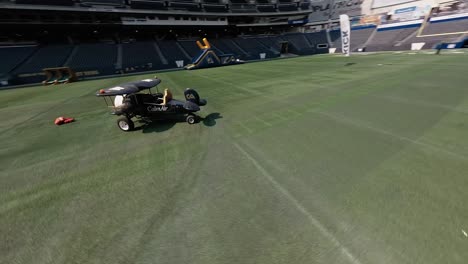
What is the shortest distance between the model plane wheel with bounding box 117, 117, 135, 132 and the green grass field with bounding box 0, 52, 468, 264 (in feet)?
0.99

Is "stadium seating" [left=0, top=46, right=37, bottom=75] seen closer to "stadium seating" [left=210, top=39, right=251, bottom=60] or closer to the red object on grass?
the red object on grass

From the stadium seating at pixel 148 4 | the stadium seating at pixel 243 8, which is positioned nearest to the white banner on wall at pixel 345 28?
the stadium seating at pixel 148 4

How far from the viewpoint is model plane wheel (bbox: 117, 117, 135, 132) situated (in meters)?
7.00

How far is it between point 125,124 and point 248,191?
602 cm

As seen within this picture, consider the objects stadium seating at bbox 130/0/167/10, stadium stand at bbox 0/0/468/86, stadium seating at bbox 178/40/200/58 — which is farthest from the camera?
stadium seating at bbox 178/40/200/58

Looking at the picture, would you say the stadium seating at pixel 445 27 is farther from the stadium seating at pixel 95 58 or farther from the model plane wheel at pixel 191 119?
the stadium seating at pixel 95 58

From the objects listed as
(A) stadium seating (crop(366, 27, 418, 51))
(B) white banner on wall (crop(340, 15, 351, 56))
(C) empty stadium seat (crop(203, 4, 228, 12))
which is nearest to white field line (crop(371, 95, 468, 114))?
(B) white banner on wall (crop(340, 15, 351, 56))

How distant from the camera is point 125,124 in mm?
7055

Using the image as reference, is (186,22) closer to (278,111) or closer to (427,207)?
(278,111)

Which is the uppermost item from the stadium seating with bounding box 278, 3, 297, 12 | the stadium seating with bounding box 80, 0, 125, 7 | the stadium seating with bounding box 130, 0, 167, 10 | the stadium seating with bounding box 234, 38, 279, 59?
the stadium seating with bounding box 278, 3, 297, 12

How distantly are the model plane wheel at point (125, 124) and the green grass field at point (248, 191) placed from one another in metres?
0.30

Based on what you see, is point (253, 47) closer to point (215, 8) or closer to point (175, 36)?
point (215, 8)

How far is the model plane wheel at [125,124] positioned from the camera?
7002 mm

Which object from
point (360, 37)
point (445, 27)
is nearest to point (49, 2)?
point (360, 37)
